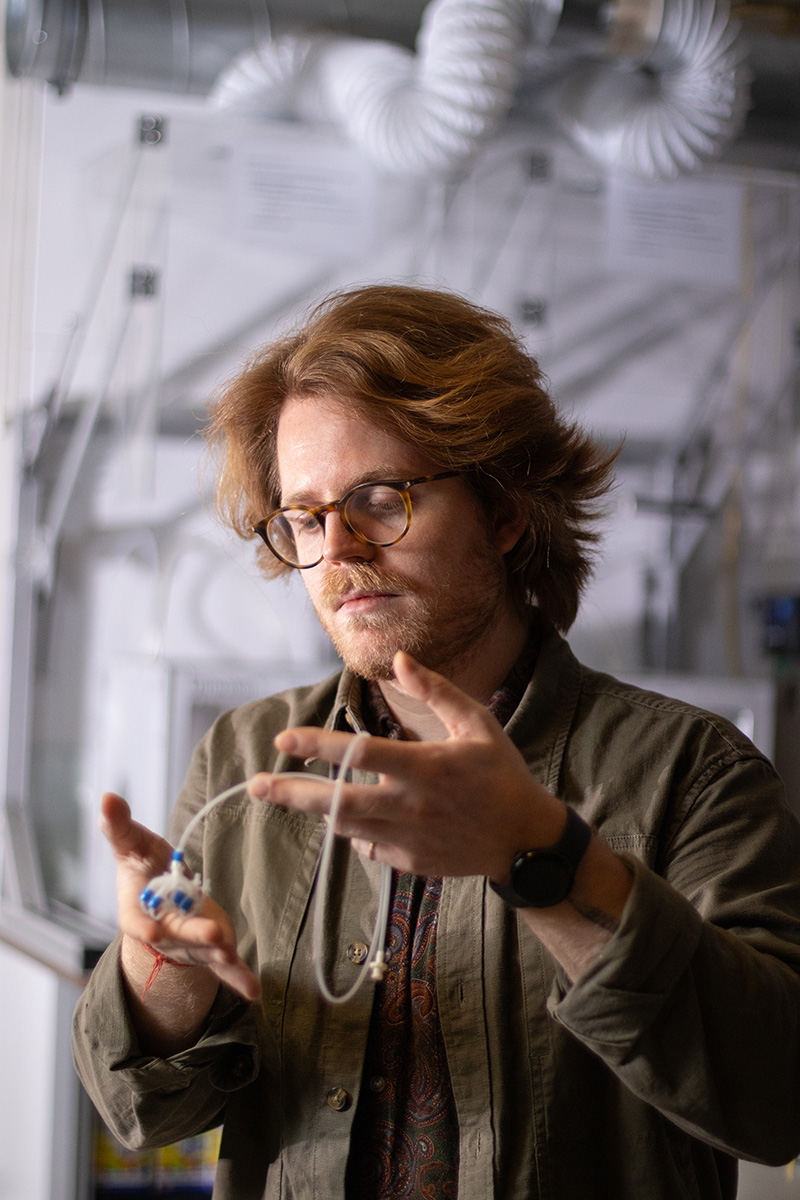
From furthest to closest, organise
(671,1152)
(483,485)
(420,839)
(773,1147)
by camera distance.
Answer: (483,485) → (671,1152) → (773,1147) → (420,839)

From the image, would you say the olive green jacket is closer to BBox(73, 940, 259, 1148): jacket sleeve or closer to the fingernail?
BBox(73, 940, 259, 1148): jacket sleeve

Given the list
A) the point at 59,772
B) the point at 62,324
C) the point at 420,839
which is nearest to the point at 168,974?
the point at 420,839

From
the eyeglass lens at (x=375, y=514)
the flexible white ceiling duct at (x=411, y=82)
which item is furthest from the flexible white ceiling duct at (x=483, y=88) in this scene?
the eyeglass lens at (x=375, y=514)

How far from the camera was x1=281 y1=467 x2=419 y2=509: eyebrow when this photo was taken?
1.01 metres

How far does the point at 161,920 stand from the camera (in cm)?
74

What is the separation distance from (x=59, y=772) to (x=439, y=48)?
62.9 inches

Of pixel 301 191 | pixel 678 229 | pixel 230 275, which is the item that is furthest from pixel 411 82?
pixel 678 229

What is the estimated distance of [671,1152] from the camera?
90 centimetres

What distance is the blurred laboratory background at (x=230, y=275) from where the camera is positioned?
2045mm

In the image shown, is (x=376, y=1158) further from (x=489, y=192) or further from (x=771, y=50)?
(x=771, y=50)

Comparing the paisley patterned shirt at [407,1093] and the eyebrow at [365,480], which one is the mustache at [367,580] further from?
the paisley patterned shirt at [407,1093]

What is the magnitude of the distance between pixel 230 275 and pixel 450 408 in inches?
50.2

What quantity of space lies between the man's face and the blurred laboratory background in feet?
3.20

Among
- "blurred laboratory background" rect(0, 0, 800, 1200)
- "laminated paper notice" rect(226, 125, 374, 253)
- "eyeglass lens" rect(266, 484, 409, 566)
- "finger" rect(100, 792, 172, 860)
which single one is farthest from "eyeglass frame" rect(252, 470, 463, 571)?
"laminated paper notice" rect(226, 125, 374, 253)
